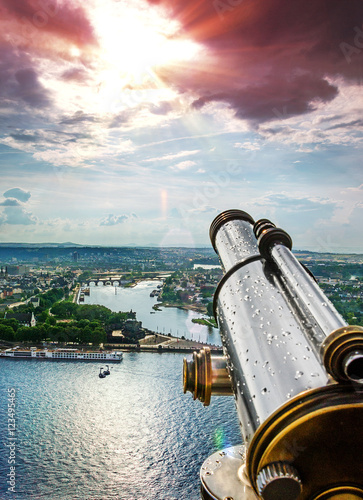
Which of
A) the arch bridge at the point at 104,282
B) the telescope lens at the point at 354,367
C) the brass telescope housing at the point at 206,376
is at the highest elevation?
the arch bridge at the point at 104,282

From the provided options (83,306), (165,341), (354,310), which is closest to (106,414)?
Answer: (165,341)

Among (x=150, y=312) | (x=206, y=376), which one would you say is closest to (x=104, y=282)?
(x=150, y=312)

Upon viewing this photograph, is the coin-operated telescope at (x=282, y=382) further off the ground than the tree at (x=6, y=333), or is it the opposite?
the tree at (x=6, y=333)

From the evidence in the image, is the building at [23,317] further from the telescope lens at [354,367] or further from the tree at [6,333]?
the telescope lens at [354,367]

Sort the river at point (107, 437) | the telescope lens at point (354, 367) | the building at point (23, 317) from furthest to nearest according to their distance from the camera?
the building at point (23, 317) < the river at point (107, 437) < the telescope lens at point (354, 367)

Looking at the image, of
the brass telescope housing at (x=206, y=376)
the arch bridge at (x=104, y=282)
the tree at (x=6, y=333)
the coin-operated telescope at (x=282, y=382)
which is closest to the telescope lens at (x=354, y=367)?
the coin-operated telescope at (x=282, y=382)
